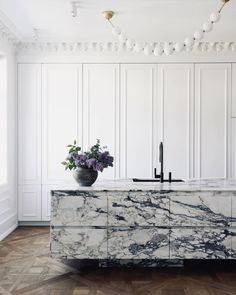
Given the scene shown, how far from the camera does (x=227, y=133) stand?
19.1 feet

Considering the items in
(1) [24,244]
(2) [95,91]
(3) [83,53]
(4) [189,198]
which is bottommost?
Result: (1) [24,244]

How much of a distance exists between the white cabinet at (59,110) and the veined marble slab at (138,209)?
258cm

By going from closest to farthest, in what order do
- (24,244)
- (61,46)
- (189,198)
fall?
1. (189,198)
2. (24,244)
3. (61,46)

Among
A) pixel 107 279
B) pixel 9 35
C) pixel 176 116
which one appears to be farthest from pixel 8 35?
pixel 107 279

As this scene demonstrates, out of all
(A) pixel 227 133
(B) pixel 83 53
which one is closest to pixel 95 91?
(B) pixel 83 53

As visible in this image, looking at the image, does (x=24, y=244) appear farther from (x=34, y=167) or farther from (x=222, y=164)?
(x=222, y=164)

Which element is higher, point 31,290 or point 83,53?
point 83,53

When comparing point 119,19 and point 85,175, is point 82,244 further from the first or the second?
point 119,19

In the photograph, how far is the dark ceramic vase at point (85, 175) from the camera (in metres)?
3.51

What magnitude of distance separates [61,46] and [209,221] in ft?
12.1

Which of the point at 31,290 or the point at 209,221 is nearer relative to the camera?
the point at 31,290

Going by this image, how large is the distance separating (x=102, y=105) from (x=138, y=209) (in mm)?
2766

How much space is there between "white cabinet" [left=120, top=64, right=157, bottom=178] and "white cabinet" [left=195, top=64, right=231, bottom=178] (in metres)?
0.71

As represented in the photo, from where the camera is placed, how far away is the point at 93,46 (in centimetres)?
575
